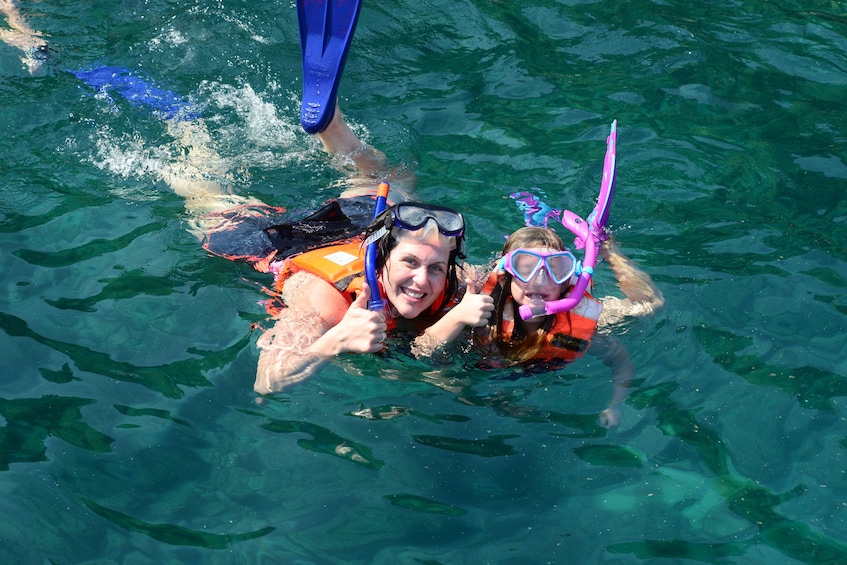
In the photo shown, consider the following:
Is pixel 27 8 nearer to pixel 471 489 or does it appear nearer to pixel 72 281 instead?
pixel 72 281

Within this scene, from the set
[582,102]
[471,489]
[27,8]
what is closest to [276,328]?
[471,489]

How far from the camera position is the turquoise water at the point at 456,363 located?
3609 millimetres

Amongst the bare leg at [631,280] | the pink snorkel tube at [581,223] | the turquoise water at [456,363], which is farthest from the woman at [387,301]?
the bare leg at [631,280]

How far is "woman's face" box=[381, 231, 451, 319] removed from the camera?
13.1ft

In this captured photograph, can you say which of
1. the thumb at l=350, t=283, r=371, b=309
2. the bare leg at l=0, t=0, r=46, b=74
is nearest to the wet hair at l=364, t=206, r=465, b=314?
the thumb at l=350, t=283, r=371, b=309

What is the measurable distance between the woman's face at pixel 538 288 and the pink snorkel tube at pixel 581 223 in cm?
5

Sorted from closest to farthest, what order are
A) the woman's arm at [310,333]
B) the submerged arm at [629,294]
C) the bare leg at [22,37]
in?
the woman's arm at [310,333] < the submerged arm at [629,294] < the bare leg at [22,37]

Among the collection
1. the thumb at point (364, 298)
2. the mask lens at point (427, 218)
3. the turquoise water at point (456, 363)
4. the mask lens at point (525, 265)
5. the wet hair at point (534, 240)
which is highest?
the mask lens at point (427, 218)

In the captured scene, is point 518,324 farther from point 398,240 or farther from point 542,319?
point 398,240

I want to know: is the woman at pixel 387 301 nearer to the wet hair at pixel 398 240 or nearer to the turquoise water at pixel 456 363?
the wet hair at pixel 398 240

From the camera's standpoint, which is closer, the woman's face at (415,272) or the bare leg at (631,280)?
the woman's face at (415,272)

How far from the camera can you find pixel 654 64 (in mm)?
6938

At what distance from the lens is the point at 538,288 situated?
4.17 meters

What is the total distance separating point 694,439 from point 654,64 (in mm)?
3851
